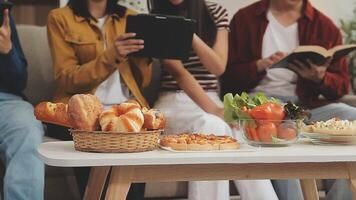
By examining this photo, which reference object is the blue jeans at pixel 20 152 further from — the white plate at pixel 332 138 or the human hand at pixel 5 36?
the white plate at pixel 332 138

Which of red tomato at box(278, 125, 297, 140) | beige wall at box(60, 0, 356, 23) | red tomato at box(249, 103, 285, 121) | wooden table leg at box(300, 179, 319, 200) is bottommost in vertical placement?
wooden table leg at box(300, 179, 319, 200)

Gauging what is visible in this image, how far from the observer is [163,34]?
206cm

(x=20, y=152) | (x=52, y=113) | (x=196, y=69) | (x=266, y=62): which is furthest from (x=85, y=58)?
(x=52, y=113)

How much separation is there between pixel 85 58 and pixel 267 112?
962 millimetres

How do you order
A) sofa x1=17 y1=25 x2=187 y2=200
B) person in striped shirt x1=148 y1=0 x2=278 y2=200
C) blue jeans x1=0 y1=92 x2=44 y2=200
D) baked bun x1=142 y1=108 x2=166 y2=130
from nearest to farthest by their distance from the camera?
baked bun x1=142 y1=108 x2=166 y2=130 < blue jeans x1=0 y1=92 x2=44 y2=200 < person in striped shirt x1=148 y1=0 x2=278 y2=200 < sofa x1=17 y1=25 x2=187 y2=200

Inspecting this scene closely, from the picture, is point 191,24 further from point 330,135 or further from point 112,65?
point 330,135

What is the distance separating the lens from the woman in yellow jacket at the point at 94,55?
2066 mm

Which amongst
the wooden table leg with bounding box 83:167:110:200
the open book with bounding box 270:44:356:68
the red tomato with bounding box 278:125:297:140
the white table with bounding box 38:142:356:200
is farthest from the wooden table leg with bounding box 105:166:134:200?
the open book with bounding box 270:44:356:68

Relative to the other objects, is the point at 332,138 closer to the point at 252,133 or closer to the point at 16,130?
the point at 252,133

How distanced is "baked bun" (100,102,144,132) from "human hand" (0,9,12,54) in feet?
2.57

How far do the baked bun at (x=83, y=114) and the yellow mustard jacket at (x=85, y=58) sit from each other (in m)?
0.74

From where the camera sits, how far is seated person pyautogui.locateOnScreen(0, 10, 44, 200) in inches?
64.1

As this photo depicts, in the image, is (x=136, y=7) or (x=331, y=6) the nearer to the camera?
(x=136, y=7)

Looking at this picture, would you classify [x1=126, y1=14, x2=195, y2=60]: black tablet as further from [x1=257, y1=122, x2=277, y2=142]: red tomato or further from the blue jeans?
[x1=257, y1=122, x2=277, y2=142]: red tomato
